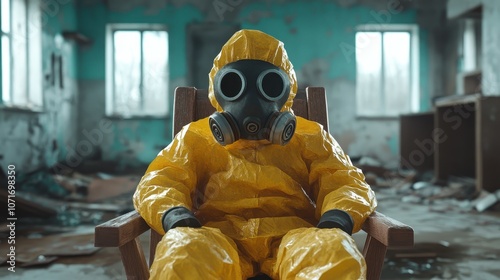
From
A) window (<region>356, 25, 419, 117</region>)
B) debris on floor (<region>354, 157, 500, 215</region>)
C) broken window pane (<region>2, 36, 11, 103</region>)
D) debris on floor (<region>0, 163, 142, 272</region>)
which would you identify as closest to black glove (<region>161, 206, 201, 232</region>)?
debris on floor (<region>0, 163, 142, 272</region>)

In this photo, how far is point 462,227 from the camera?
3.94 metres

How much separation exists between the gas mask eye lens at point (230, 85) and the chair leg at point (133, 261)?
528mm

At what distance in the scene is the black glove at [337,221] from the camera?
1.32 metres

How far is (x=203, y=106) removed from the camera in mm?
2027

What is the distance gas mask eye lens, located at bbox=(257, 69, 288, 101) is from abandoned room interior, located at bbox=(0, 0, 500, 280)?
4.02 metres

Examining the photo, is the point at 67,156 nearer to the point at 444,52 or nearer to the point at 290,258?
the point at 444,52

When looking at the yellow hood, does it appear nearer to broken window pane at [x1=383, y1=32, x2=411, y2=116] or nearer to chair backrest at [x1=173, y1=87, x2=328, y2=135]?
chair backrest at [x1=173, y1=87, x2=328, y2=135]

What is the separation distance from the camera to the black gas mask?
148 cm

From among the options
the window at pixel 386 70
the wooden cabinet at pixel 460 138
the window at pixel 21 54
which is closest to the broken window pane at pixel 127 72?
the window at pixel 21 54

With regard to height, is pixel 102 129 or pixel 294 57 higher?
pixel 294 57

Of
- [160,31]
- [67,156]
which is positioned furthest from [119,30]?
[67,156]

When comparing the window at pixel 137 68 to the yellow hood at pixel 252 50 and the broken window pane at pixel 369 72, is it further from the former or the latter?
the yellow hood at pixel 252 50

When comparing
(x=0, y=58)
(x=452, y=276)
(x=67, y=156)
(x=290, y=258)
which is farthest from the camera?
(x=67, y=156)

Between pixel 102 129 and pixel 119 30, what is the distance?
6.04ft
